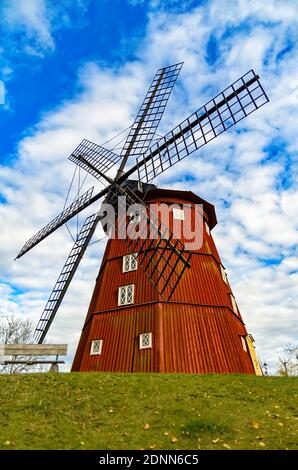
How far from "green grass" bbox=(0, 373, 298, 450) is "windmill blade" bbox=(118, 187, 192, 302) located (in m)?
5.62

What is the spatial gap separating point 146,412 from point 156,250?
31.5ft

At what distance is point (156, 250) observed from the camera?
18.2 meters

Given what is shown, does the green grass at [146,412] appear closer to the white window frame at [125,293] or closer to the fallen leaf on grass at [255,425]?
the fallen leaf on grass at [255,425]

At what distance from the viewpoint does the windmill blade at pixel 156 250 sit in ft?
58.1

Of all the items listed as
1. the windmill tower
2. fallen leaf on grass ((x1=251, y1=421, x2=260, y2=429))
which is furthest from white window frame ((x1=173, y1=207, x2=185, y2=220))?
fallen leaf on grass ((x1=251, y1=421, x2=260, y2=429))

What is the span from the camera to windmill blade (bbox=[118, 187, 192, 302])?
58.1 ft

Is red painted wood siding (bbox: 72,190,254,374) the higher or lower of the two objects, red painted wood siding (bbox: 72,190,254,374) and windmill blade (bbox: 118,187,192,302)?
the lower

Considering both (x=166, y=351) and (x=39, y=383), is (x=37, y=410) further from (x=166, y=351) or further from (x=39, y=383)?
(x=166, y=351)

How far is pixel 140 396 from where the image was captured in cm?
1080

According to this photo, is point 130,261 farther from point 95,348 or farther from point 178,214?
point 95,348

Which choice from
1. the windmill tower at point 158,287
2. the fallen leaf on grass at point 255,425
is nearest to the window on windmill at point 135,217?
the windmill tower at point 158,287

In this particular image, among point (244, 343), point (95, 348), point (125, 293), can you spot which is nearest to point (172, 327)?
point (125, 293)

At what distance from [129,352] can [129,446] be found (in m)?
9.33

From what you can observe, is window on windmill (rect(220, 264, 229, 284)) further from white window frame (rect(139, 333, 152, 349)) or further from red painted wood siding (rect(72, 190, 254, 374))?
white window frame (rect(139, 333, 152, 349))
